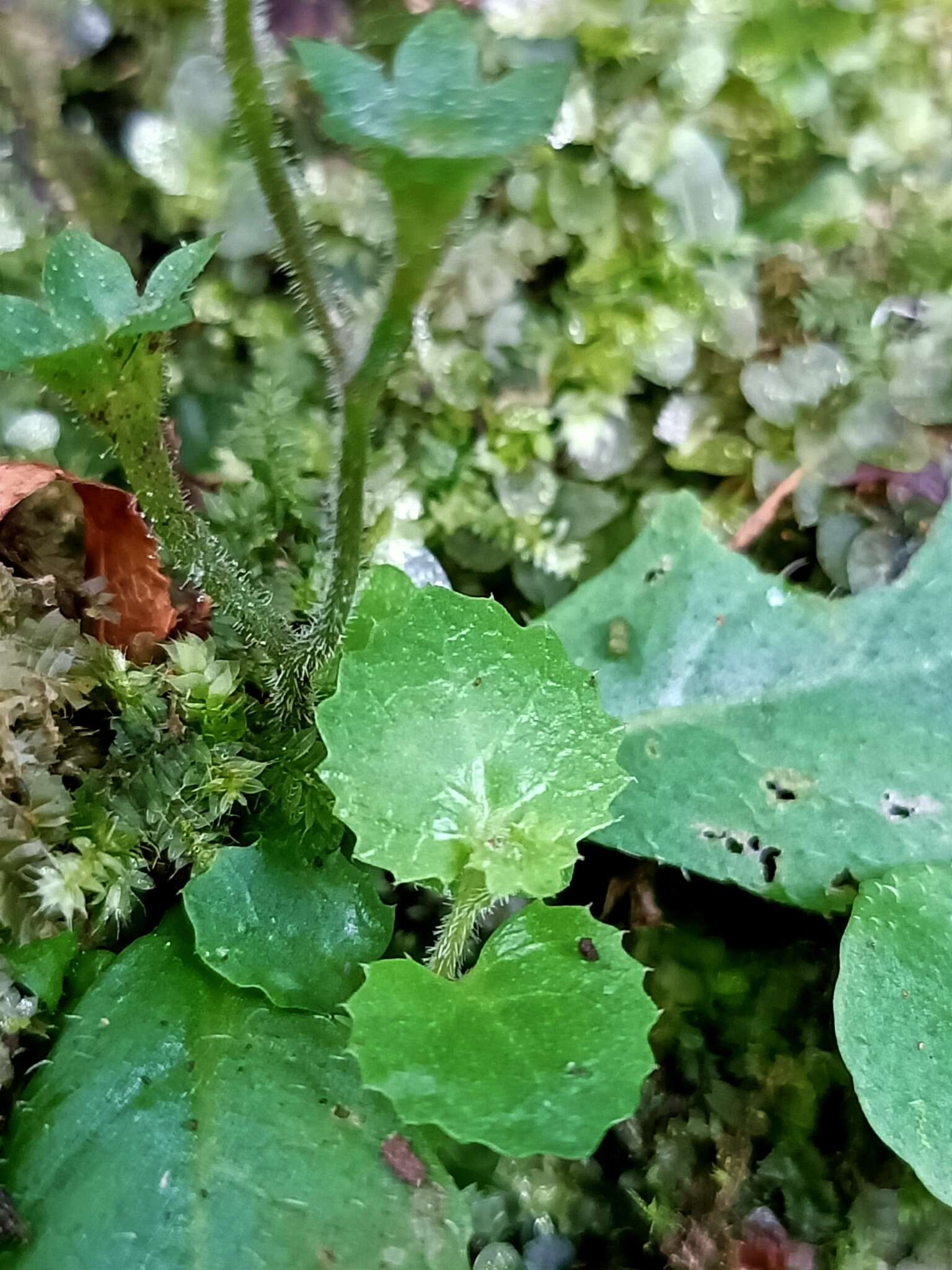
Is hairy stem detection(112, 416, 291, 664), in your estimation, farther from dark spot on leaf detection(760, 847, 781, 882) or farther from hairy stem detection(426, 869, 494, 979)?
dark spot on leaf detection(760, 847, 781, 882)

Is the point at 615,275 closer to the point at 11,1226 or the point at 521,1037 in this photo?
the point at 521,1037

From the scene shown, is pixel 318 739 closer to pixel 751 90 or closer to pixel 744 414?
pixel 744 414

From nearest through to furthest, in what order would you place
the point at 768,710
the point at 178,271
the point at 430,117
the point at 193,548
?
the point at 430,117, the point at 178,271, the point at 193,548, the point at 768,710

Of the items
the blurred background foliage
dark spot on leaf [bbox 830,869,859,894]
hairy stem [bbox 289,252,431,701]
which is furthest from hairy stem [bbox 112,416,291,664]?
dark spot on leaf [bbox 830,869,859,894]

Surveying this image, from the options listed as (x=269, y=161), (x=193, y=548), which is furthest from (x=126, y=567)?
(x=269, y=161)

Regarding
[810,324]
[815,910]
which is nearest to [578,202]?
[810,324]
